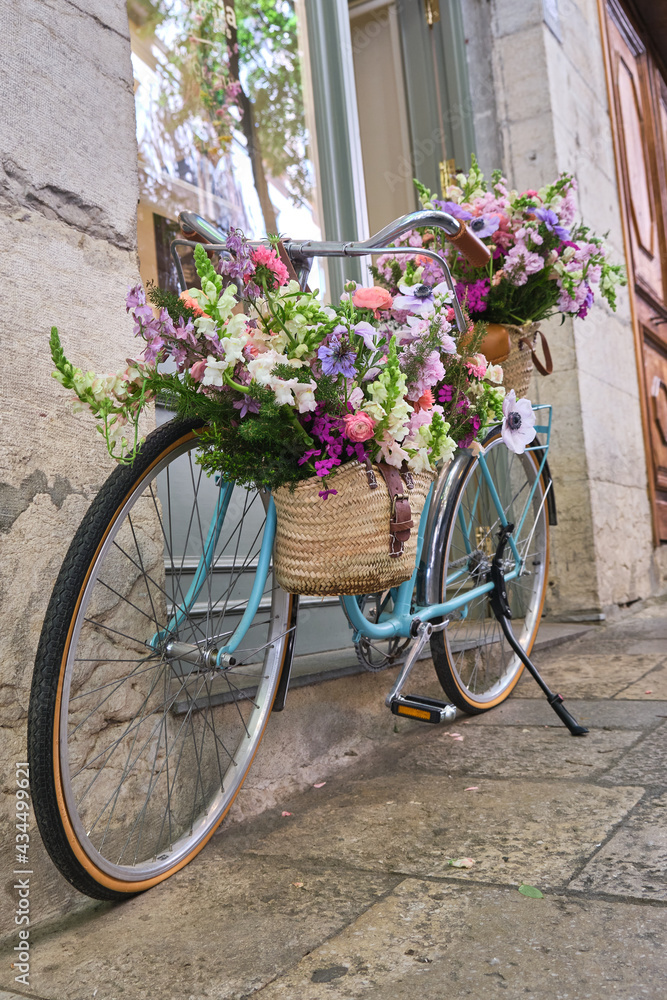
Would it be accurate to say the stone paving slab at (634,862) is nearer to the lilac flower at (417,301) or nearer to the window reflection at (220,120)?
the lilac flower at (417,301)

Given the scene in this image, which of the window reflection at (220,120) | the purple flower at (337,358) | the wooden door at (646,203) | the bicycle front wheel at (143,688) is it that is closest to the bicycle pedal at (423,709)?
the bicycle front wheel at (143,688)

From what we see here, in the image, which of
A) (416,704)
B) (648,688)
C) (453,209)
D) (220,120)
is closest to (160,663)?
(416,704)

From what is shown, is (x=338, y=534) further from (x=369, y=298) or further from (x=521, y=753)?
(x=521, y=753)

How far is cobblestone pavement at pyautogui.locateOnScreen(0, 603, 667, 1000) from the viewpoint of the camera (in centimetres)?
98

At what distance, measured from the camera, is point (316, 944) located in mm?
1093

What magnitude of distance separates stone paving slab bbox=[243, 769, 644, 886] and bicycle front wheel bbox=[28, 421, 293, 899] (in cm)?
19

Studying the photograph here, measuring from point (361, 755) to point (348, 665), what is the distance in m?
0.22

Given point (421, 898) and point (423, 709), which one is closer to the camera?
point (421, 898)

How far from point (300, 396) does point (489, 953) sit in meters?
0.79

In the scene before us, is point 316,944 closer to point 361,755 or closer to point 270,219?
point 361,755

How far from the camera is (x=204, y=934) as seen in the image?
1146mm

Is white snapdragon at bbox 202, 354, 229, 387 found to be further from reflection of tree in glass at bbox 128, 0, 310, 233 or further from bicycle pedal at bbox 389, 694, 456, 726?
reflection of tree in glass at bbox 128, 0, 310, 233

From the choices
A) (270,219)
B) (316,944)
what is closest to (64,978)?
(316,944)

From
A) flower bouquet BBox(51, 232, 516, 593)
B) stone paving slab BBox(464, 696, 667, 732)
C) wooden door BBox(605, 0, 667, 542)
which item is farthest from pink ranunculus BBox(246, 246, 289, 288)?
wooden door BBox(605, 0, 667, 542)
